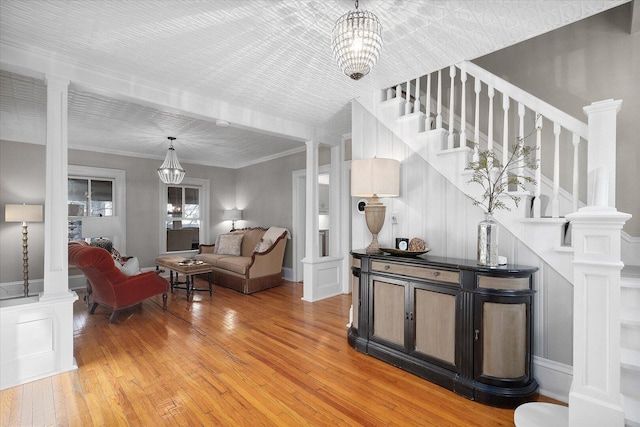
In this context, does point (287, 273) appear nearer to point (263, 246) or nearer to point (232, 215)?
point (263, 246)

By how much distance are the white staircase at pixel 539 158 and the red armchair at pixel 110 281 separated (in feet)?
11.4

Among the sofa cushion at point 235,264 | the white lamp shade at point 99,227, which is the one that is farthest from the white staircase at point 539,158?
the white lamp shade at point 99,227

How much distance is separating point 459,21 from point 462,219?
5.11ft

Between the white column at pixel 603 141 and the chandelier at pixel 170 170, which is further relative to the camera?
the chandelier at pixel 170 170

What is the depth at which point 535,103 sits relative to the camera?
7.69 feet

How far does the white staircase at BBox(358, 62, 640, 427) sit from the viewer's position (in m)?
1.88

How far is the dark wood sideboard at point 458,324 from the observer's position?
7.02 feet

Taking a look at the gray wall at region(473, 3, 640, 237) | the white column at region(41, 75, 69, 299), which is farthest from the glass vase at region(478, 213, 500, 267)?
the white column at region(41, 75, 69, 299)

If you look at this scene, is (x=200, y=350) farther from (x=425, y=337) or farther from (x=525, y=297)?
(x=525, y=297)

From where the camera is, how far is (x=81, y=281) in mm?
5746

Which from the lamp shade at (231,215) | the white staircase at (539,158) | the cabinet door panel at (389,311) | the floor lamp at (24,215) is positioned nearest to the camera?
the white staircase at (539,158)

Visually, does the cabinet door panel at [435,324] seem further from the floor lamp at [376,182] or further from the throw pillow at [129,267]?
the throw pillow at [129,267]

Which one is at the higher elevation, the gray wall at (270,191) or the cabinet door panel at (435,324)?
the gray wall at (270,191)

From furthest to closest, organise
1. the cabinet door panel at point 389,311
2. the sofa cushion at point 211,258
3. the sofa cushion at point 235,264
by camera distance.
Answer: the sofa cushion at point 211,258, the sofa cushion at point 235,264, the cabinet door panel at point 389,311
